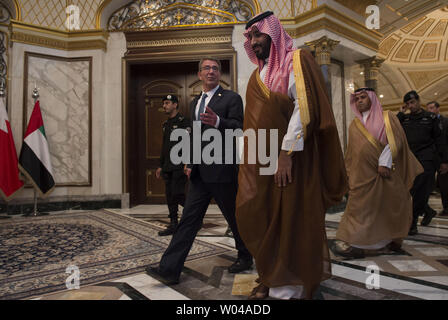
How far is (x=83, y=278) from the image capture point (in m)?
2.01

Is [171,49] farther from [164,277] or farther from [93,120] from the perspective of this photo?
[164,277]

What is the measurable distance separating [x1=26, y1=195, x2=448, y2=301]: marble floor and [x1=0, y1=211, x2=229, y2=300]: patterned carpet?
193mm

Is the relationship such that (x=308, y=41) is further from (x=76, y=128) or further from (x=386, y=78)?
(x=386, y=78)

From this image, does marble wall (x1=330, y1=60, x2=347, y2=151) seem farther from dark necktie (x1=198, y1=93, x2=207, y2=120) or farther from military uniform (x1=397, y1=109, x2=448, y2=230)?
dark necktie (x1=198, y1=93, x2=207, y2=120)

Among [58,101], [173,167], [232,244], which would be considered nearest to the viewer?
[232,244]

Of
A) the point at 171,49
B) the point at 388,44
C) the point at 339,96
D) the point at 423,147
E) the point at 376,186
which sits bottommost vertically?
the point at 376,186

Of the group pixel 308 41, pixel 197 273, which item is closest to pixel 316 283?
pixel 197 273

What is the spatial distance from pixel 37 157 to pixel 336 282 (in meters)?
5.16

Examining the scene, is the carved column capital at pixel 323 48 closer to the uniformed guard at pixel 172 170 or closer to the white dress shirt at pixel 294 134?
the uniformed guard at pixel 172 170

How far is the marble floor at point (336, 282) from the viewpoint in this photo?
1.67 m

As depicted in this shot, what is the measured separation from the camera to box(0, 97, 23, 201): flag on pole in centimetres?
484

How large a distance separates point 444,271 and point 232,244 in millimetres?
1719

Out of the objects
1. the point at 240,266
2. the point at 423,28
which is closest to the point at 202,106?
the point at 240,266

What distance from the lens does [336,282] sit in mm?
1854
